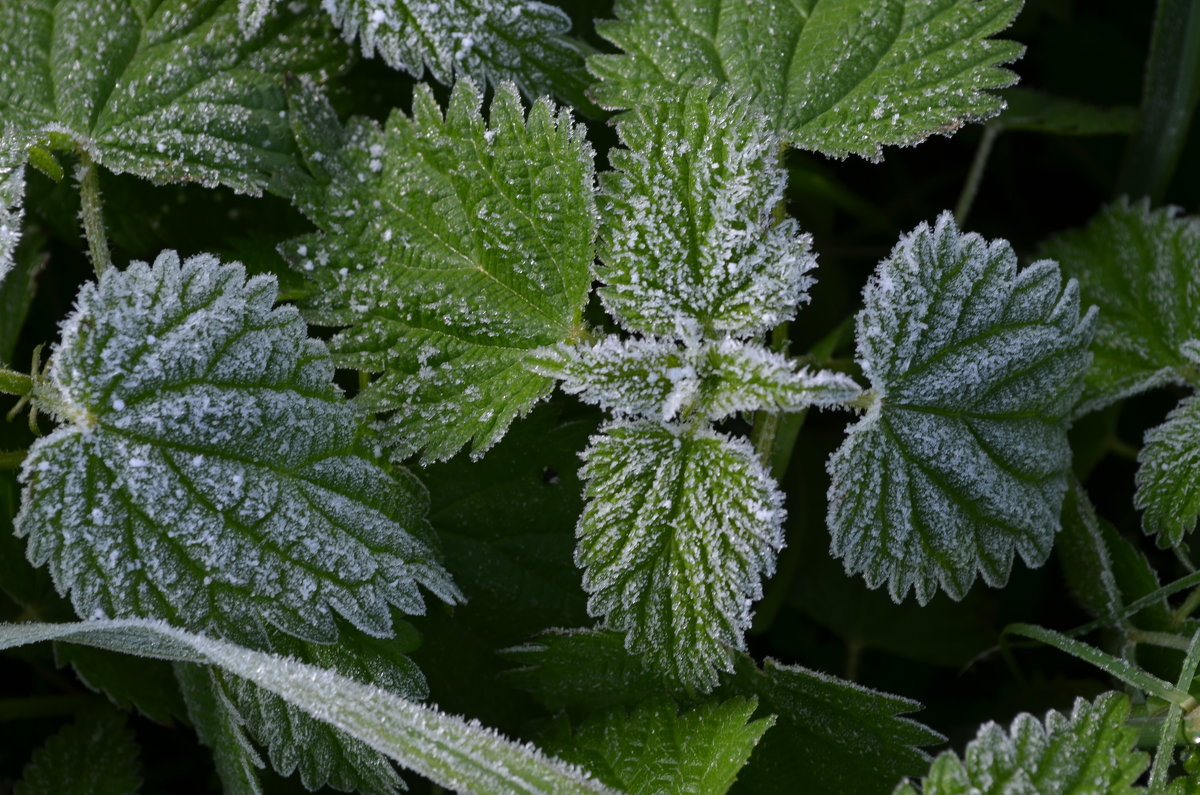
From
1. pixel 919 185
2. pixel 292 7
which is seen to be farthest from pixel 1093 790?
pixel 292 7

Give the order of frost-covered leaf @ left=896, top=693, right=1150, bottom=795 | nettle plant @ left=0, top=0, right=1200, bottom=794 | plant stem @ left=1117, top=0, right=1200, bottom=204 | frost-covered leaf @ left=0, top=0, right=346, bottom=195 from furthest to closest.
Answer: plant stem @ left=1117, top=0, right=1200, bottom=204
frost-covered leaf @ left=0, top=0, right=346, bottom=195
nettle plant @ left=0, top=0, right=1200, bottom=794
frost-covered leaf @ left=896, top=693, right=1150, bottom=795

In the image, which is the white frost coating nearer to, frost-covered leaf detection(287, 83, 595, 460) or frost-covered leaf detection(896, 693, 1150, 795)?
frost-covered leaf detection(287, 83, 595, 460)

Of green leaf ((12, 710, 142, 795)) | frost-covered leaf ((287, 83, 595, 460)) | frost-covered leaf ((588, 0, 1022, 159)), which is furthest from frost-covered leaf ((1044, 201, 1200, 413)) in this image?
green leaf ((12, 710, 142, 795))

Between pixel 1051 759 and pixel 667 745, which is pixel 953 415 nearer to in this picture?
pixel 1051 759

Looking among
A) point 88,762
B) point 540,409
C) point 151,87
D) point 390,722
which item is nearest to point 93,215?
point 151,87

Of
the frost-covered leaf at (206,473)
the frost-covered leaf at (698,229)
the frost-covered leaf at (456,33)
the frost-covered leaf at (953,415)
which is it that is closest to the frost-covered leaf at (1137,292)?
the frost-covered leaf at (953,415)
